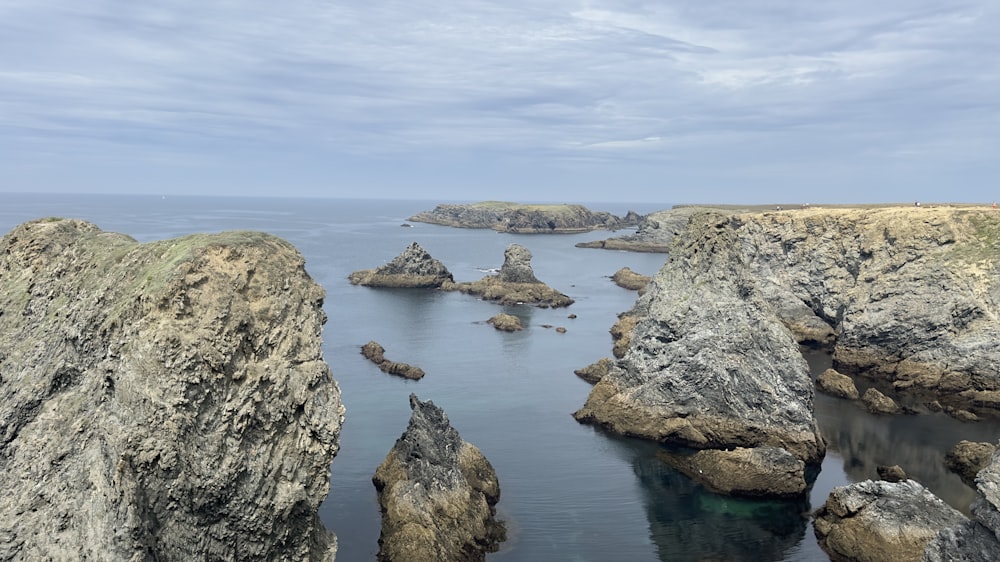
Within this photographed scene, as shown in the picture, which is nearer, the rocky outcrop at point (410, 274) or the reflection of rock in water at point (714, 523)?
the reflection of rock in water at point (714, 523)

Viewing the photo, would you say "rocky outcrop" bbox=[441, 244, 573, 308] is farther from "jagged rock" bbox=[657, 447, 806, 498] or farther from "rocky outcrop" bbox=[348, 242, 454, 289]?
"jagged rock" bbox=[657, 447, 806, 498]

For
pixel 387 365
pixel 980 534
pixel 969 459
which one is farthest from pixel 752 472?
pixel 387 365

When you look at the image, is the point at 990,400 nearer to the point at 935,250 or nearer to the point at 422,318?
the point at 935,250

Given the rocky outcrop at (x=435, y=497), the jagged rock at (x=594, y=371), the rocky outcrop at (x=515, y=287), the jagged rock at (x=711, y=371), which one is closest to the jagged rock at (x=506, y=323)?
the rocky outcrop at (x=515, y=287)

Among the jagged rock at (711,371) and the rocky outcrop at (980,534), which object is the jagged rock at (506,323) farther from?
the rocky outcrop at (980,534)

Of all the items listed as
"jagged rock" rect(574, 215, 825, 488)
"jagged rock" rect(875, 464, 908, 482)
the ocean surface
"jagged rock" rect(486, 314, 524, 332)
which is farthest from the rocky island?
"jagged rock" rect(486, 314, 524, 332)

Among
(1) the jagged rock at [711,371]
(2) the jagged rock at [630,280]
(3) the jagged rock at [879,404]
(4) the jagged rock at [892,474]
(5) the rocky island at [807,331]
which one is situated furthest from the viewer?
(2) the jagged rock at [630,280]

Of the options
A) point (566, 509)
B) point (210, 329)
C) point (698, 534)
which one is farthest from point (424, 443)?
point (210, 329)
